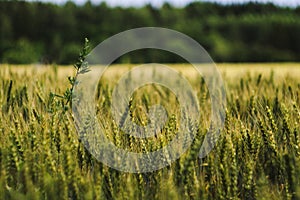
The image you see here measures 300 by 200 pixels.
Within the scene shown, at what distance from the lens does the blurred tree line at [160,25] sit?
12.0m

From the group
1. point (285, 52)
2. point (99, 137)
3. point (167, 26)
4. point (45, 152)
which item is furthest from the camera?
point (167, 26)

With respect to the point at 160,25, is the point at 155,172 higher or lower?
Answer: lower

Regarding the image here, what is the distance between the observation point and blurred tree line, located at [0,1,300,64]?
12.0 m

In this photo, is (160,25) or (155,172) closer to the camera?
(155,172)

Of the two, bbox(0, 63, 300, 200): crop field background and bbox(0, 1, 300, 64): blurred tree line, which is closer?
bbox(0, 63, 300, 200): crop field background

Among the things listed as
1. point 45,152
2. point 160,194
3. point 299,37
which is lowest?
point 160,194

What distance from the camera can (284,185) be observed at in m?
1.48

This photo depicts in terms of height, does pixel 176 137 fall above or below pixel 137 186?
above

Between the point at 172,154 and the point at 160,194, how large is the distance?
6.5 inches

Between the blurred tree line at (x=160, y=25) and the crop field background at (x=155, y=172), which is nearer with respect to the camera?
the crop field background at (x=155, y=172)

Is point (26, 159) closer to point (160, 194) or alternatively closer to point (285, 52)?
point (160, 194)

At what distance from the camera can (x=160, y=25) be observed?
14203 millimetres

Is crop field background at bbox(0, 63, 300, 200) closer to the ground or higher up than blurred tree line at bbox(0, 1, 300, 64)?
closer to the ground

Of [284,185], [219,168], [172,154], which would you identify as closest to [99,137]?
[172,154]
